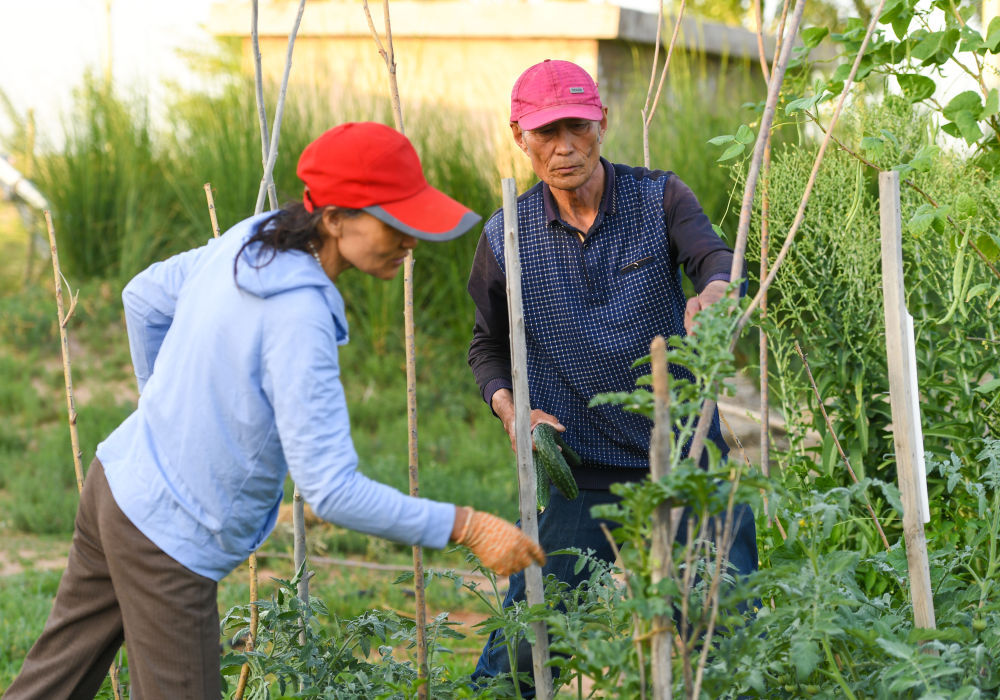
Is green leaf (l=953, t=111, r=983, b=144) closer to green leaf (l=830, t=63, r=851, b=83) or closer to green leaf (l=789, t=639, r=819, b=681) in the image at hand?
green leaf (l=830, t=63, r=851, b=83)

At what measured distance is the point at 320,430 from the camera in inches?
64.3

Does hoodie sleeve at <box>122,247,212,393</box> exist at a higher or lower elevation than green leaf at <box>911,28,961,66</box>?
lower

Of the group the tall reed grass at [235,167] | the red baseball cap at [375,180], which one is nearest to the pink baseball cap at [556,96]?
the red baseball cap at [375,180]

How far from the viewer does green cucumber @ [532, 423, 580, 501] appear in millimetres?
2156

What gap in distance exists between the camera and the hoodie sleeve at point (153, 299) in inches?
78.2

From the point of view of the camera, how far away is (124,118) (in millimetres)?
7672

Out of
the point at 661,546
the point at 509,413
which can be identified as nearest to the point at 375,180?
the point at 661,546

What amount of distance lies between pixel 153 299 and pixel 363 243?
1.72 feet

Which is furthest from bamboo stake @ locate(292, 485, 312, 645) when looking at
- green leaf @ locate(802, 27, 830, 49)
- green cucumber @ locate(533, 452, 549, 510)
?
green leaf @ locate(802, 27, 830, 49)

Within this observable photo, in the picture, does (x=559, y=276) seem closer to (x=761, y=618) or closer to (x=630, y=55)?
(x=761, y=618)

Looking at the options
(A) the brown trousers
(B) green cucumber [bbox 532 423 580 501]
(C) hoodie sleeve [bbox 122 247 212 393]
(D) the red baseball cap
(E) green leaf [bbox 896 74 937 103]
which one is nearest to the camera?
(D) the red baseball cap

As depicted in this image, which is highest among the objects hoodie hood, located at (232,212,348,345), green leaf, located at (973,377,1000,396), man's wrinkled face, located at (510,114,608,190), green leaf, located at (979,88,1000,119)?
green leaf, located at (979,88,1000,119)

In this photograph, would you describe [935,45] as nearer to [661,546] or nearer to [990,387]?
[990,387]

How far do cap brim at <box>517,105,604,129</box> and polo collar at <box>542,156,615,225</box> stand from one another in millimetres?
159
